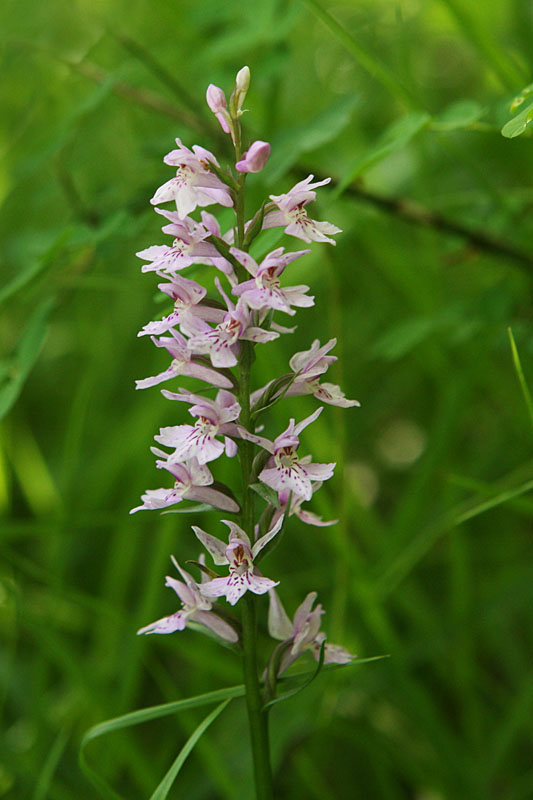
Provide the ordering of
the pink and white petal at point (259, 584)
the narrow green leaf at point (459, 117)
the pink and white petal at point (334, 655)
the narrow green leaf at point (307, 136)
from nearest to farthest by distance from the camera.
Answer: the pink and white petal at point (259, 584)
the pink and white petal at point (334, 655)
the narrow green leaf at point (459, 117)
the narrow green leaf at point (307, 136)

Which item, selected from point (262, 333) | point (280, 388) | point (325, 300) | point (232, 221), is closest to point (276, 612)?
point (280, 388)

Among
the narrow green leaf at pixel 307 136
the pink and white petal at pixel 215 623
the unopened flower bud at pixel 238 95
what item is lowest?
the pink and white petal at pixel 215 623

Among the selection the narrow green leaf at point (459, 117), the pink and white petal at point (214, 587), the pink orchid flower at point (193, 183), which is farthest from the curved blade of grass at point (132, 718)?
the narrow green leaf at point (459, 117)

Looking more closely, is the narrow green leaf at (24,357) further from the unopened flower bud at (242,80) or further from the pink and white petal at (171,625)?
the unopened flower bud at (242,80)

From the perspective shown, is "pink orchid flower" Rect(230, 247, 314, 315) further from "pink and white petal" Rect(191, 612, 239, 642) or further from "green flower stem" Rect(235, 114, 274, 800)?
"pink and white petal" Rect(191, 612, 239, 642)

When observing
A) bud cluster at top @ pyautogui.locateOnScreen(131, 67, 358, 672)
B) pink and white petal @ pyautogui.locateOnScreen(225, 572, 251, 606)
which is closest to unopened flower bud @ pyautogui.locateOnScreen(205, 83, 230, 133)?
bud cluster at top @ pyautogui.locateOnScreen(131, 67, 358, 672)
